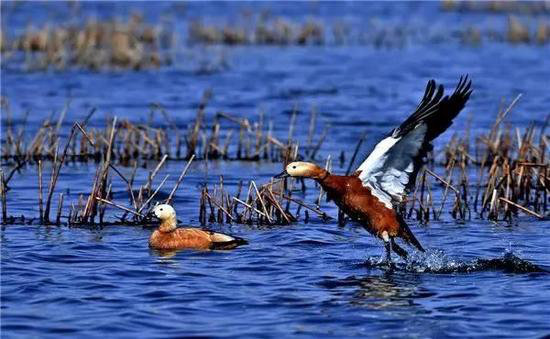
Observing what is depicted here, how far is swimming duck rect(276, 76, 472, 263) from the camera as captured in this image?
351 inches

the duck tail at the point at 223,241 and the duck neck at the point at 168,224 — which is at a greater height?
the duck neck at the point at 168,224

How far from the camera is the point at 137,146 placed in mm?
14719

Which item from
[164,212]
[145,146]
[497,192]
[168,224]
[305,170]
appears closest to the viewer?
[305,170]

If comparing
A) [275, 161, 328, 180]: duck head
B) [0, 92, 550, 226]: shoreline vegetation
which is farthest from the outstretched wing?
[0, 92, 550, 226]: shoreline vegetation

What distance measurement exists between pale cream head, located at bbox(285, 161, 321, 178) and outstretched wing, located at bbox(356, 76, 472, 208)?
39cm

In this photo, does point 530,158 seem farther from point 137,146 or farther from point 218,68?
point 218,68

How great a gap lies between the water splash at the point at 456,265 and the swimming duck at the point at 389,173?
0.11 metres

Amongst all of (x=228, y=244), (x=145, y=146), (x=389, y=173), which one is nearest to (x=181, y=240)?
(x=228, y=244)

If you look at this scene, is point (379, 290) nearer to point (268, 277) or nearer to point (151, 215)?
point (268, 277)

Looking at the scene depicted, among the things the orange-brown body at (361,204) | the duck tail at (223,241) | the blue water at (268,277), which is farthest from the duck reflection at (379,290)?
the duck tail at (223,241)

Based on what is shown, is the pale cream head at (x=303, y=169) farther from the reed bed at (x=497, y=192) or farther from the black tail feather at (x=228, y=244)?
the reed bed at (x=497, y=192)

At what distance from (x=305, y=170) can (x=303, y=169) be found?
0.02m

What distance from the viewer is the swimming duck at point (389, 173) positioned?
29.2ft

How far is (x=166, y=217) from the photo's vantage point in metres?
10.3
